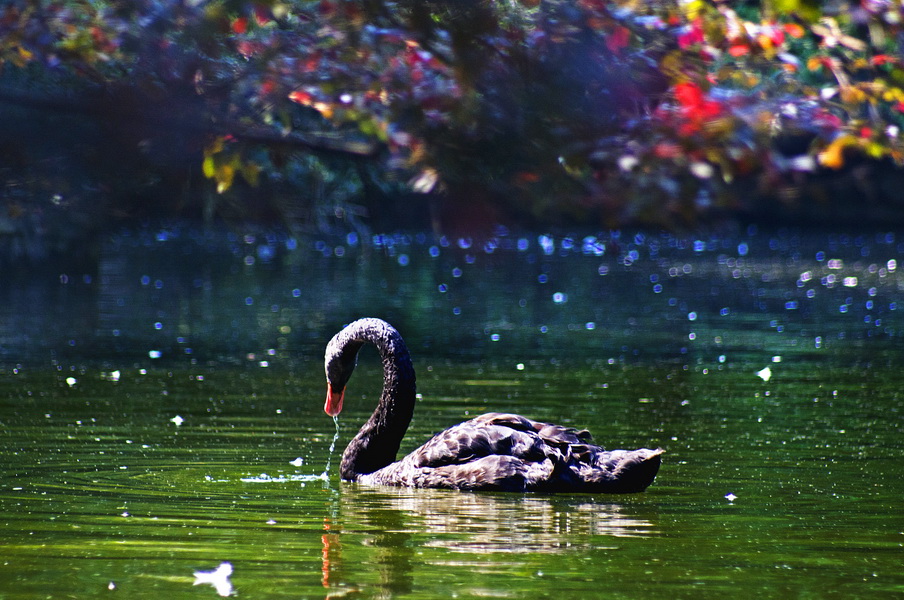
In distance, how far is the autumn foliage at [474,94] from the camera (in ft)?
9.09

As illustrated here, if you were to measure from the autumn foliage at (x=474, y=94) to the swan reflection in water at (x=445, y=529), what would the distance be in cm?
275

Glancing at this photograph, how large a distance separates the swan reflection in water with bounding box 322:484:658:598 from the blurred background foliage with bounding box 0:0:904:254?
2610mm

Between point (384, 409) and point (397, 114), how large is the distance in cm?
569

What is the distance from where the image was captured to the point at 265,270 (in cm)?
3234

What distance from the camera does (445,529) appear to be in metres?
6.74

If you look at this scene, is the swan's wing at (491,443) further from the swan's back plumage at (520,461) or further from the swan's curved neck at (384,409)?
the swan's curved neck at (384,409)

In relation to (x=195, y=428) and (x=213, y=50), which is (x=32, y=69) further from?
(x=195, y=428)

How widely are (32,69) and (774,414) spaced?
8258mm

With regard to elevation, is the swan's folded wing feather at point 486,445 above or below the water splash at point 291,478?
above

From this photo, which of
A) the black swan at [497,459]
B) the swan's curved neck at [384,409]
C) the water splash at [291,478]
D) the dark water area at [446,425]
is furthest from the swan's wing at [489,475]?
the water splash at [291,478]

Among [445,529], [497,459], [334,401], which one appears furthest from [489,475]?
[334,401]

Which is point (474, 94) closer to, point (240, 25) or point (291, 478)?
point (240, 25)

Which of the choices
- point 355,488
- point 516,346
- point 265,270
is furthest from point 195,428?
point 265,270

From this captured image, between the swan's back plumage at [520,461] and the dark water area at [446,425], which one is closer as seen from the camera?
the dark water area at [446,425]
